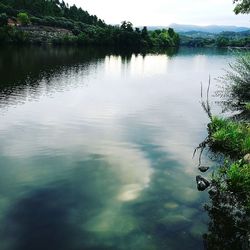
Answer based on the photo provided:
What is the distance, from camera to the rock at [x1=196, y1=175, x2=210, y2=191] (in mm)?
21833

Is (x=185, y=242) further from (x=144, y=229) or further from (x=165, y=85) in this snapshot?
(x=165, y=85)

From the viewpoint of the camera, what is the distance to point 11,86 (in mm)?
53625

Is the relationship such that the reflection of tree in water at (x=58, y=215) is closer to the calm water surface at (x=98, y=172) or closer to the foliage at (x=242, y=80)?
the calm water surface at (x=98, y=172)

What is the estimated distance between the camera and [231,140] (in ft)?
90.9

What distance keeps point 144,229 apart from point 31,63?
75.4 m

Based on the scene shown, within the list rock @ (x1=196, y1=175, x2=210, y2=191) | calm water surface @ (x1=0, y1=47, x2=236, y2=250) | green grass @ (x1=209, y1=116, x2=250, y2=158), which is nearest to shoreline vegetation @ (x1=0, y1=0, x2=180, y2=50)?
calm water surface @ (x1=0, y1=47, x2=236, y2=250)

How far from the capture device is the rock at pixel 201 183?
71.6 ft

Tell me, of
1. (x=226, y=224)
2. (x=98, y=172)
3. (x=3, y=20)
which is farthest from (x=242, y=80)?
(x=3, y=20)

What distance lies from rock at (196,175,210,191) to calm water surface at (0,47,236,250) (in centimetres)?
47

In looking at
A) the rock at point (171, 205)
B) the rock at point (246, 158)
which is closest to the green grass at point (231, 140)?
the rock at point (246, 158)

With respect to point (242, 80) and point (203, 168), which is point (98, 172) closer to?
point (203, 168)

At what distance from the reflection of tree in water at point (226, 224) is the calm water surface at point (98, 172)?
1.77 feet

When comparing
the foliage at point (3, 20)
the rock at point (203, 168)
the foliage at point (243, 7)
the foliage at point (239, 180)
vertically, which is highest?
the foliage at point (3, 20)

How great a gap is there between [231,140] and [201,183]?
289 inches
